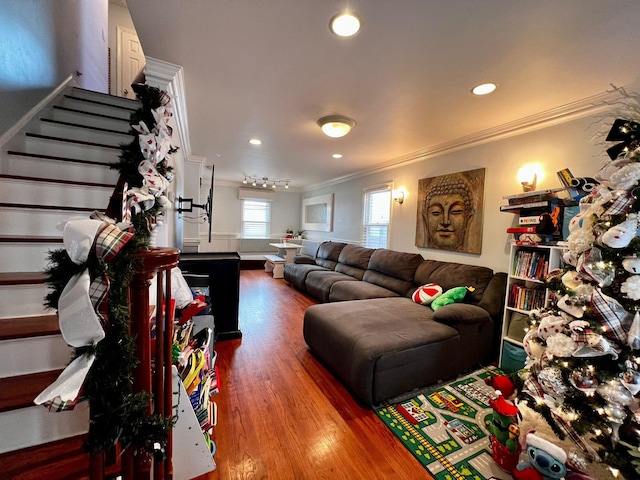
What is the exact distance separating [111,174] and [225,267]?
1.31 m

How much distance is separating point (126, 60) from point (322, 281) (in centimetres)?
486

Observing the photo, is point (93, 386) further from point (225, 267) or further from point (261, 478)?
point (225, 267)

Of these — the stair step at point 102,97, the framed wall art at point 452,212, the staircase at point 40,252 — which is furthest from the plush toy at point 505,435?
the stair step at point 102,97

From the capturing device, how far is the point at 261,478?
1.26 m

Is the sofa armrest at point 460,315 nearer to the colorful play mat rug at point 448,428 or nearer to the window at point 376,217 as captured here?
the colorful play mat rug at point 448,428

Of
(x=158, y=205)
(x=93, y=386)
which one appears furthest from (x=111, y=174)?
(x=93, y=386)

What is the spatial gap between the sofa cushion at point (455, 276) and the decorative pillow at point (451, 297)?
66 millimetres

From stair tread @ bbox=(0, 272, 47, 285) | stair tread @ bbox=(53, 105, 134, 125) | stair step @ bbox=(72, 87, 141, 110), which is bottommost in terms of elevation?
stair tread @ bbox=(0, 272, 47, 285)

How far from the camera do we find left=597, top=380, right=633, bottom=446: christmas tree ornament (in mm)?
1075

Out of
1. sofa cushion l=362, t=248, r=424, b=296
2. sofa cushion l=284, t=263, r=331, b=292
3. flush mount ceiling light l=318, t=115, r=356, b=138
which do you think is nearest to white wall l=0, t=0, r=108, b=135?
flush mount ceiling light l=318, t=115, r=356, b=138

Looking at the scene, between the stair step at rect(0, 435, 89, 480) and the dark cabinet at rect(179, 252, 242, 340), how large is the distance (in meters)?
1.70

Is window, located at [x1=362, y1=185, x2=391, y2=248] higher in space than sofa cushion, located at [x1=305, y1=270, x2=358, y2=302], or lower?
higher

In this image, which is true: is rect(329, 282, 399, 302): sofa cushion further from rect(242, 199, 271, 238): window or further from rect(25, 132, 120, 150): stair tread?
rect(242, 199, 271, 238): window

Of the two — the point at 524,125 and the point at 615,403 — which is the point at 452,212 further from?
the point at 615,403
